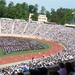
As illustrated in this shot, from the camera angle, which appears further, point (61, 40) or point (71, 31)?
point (71, 31)

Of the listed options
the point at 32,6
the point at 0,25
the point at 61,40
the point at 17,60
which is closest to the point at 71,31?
the point at 61,40

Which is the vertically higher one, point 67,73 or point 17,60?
point 67,73

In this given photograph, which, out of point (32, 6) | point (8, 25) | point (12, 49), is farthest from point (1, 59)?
point (32, 6)

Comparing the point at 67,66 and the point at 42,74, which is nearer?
the point at 42,74

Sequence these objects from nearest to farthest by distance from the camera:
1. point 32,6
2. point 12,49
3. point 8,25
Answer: point 12,49
point 8,25
point 32,6

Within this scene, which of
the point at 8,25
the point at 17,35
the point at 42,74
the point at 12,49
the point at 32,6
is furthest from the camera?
the point at 32,6

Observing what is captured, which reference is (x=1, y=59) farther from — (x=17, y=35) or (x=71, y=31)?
(x=71, y=31)

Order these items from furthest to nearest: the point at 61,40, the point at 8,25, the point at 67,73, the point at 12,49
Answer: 1. the point at 8,25
2. the point at 61,40
3. the point at 12,49
4. the point at 67,73

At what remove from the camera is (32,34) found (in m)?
58.5

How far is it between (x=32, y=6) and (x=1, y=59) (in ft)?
297

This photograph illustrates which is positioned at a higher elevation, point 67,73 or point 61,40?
point 67,73

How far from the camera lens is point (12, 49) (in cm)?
3759

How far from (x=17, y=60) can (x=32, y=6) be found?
297 ft

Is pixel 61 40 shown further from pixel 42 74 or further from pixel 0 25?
pixel 42 74
